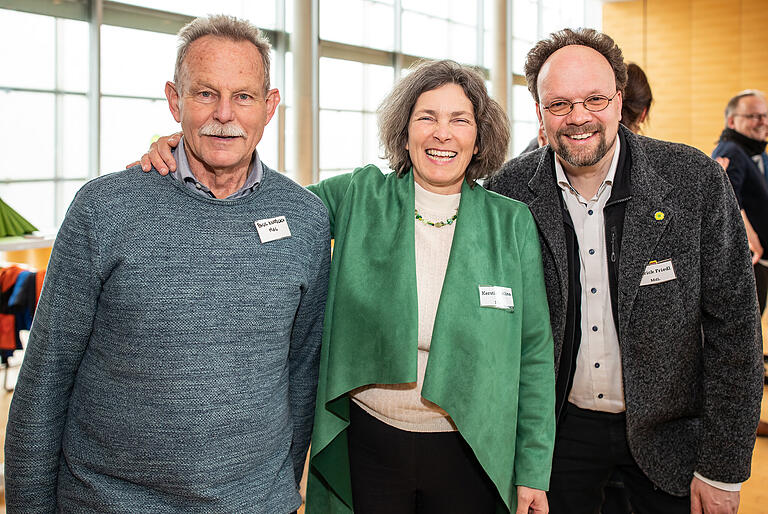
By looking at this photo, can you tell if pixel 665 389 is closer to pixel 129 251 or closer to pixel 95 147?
pixel 129 251

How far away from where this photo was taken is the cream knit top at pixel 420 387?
5.86ft

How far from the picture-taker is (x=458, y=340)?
1731 mm

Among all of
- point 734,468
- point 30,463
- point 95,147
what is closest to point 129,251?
point 30,463

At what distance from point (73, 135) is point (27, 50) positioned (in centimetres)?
88

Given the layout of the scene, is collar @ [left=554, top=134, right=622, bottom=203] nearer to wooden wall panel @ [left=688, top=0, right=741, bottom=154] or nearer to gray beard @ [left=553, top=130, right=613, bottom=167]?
gray beard @ [left=553, top=130, right=613, bottom=167]

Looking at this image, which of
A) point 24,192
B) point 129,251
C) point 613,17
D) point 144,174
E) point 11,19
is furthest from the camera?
point 613,17

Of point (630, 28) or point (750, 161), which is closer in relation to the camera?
point (750, 161)

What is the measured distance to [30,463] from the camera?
146 centimetres

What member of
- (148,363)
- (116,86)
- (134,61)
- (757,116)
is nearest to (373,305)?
(148,363)

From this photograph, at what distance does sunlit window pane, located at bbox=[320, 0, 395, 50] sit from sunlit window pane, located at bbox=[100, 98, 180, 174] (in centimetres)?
281

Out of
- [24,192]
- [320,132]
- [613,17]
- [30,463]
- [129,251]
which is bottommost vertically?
[30,463]

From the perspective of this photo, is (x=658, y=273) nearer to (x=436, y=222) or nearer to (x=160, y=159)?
(x=436, y=222)

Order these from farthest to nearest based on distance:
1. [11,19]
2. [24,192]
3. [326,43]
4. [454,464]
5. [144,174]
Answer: [326,43]
[24,192]
[11,19]
[454,464]
[144,174]

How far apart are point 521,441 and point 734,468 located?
2.13ft
